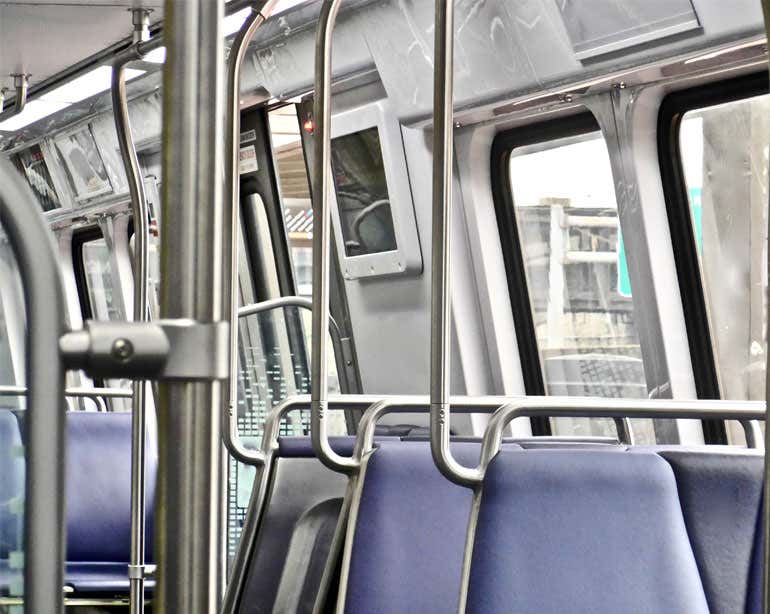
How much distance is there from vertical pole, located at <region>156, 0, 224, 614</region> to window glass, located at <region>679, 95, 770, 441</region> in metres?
2.80

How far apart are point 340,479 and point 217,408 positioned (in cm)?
214

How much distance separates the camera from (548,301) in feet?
13.9

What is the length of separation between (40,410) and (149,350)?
63mm

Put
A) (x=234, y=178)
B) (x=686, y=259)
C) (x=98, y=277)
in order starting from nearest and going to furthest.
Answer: (x=234, y=178) < (x=686, y=259) < (x=98, y=277)

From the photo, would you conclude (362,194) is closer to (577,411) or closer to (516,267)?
(516,267)

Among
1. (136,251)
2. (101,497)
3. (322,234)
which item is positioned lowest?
(101,497)

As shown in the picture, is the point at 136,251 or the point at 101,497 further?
the point at 101,497

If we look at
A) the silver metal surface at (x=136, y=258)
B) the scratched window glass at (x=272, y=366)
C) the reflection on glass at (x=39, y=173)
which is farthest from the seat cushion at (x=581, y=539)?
the reflection on glass at (x=39, y=173)

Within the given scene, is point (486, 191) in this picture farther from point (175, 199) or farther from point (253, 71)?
point (175, 199)

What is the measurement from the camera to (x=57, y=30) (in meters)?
4.61

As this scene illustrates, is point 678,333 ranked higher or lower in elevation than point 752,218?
lower

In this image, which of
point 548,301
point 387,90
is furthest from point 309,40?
point 548,301

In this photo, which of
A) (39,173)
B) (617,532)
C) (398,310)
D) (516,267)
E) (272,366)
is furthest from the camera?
(39,173)

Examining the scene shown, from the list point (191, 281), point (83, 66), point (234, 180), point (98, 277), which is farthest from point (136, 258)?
point (98, 277)
